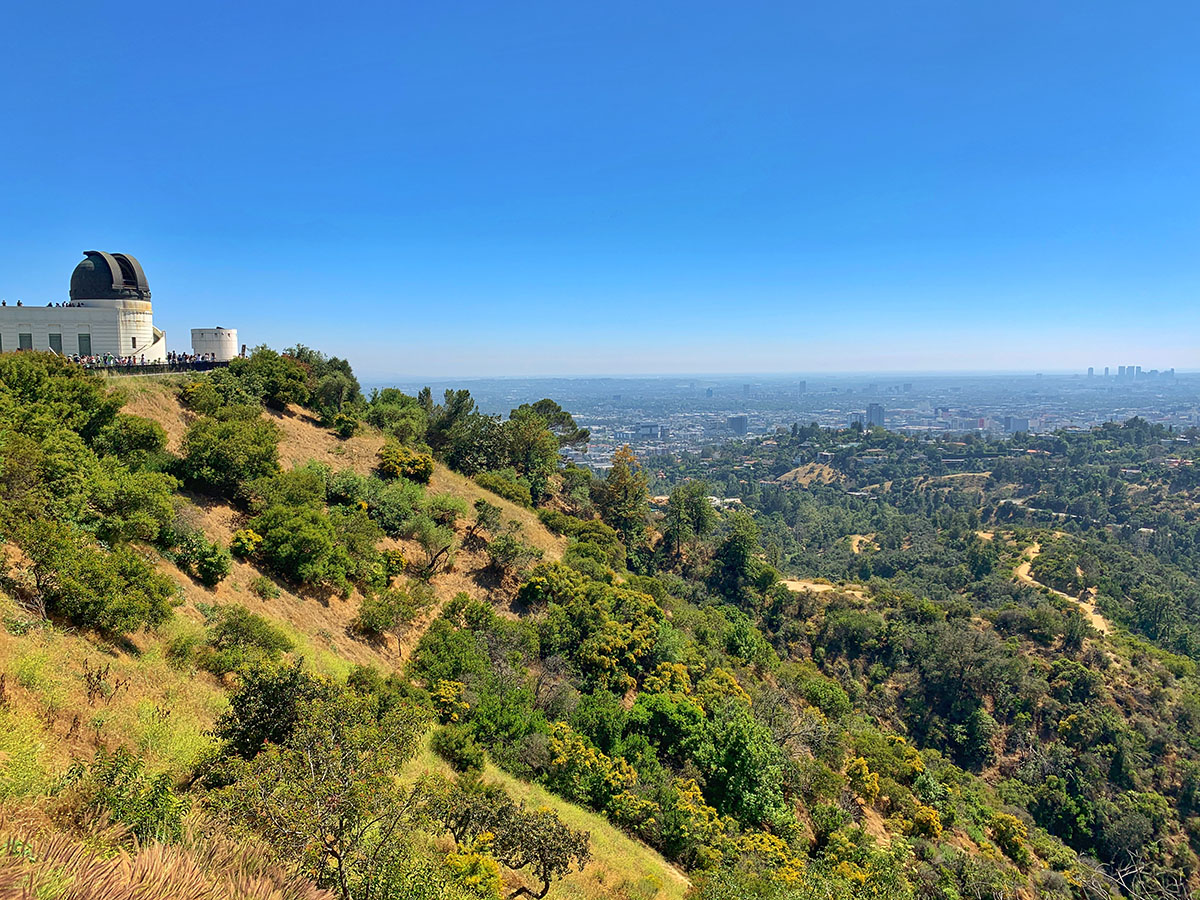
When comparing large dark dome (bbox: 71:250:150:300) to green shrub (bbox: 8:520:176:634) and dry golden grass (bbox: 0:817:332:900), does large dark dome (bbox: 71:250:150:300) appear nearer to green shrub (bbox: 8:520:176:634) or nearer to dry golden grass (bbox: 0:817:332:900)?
green shrub (bbox: 8:520:176:634)

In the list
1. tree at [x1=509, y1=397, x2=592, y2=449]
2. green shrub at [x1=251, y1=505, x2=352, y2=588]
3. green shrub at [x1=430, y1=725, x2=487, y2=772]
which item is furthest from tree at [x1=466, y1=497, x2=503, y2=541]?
tree at [x1=509, y1=397, x2=592, y2=449]

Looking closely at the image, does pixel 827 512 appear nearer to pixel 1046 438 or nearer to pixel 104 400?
pixel 1046 438

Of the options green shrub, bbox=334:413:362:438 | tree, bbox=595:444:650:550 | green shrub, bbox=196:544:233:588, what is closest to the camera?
green shrub, bbox=196:544:233:588

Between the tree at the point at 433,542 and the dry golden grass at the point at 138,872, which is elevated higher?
the dry golden grass at the point at 138,872

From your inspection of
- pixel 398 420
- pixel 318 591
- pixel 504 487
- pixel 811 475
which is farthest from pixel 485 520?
pixel 811 475

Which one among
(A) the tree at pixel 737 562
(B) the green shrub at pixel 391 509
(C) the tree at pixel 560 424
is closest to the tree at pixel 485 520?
(B) the green shrub at pixel 391 509

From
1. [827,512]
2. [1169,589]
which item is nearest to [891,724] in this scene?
[1169,589]

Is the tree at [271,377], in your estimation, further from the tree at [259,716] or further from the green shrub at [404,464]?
the tree at [259,716]
